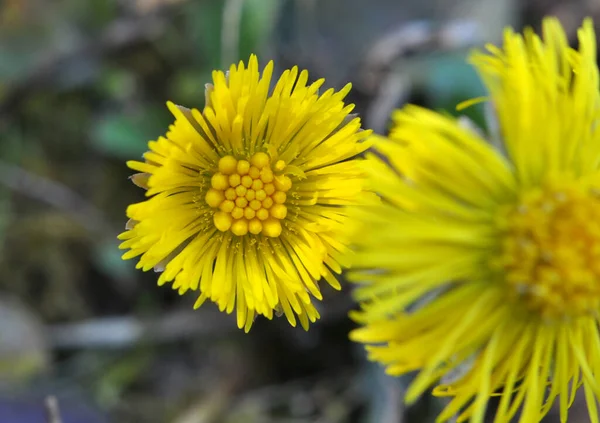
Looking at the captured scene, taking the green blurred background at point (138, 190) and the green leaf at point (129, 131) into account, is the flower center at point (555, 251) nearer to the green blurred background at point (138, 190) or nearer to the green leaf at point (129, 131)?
the green blurred background at point (138, 190)

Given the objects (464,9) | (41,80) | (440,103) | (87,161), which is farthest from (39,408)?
(464,9)

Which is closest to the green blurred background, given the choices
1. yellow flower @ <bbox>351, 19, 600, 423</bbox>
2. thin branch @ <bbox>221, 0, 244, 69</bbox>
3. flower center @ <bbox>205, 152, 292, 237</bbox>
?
thin branch @ <bbox>221, 0, 244, 69</bbox>

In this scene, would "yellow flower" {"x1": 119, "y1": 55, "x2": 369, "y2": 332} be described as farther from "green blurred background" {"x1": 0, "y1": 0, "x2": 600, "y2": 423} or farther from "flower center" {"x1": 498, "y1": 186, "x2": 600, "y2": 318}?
"green blurred background" {"x1": 0, "y1": 0, "x2": 600, "y2": 423}

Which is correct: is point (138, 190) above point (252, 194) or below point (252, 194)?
above

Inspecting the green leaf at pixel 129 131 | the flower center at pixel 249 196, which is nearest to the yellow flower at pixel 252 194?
the flower center at pixel 249 196

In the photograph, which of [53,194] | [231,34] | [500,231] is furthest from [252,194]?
[53,194]

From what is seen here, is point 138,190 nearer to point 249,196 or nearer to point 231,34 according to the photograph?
point 231,34

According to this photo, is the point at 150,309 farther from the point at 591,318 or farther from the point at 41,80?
the point at 591,318
